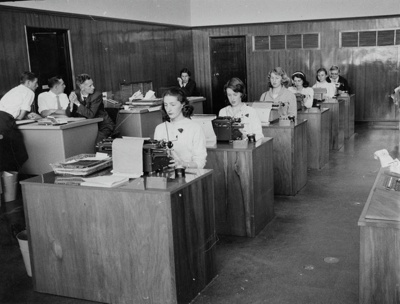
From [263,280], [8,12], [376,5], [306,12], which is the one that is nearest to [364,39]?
[376,5]

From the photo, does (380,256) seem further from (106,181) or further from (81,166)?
(81,166)

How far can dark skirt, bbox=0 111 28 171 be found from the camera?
235 inches

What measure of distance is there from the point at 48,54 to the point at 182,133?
15.3ft

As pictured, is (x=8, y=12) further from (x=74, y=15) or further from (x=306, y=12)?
(x=306, y=12)

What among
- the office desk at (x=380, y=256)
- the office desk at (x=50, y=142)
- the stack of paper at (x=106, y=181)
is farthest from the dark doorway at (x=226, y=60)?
the office desk at (x=380, y=256)

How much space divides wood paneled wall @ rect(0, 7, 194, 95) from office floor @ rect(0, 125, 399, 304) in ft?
9.08

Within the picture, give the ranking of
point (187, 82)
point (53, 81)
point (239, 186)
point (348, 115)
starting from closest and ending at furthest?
1. point (239, 186)
2. point (53, 81)
3. point (348, 115)
4. point (187, 82)

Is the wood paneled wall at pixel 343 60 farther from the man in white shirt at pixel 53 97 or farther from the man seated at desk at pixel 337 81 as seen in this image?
the man in white shirt at pixel 53 97

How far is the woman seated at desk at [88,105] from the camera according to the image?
6598mm

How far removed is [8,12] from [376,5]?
8.34m

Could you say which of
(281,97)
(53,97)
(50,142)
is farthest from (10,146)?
(281,97)

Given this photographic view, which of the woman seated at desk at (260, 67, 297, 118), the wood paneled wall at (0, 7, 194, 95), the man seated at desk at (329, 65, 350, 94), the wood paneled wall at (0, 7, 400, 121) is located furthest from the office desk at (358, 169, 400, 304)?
the man seated at desk at (329, 65, 350, 94)

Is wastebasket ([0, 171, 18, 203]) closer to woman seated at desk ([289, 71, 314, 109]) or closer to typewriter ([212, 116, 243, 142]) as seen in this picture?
typewriter ([212, 116, 243, 142])

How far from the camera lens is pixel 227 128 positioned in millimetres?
4742
